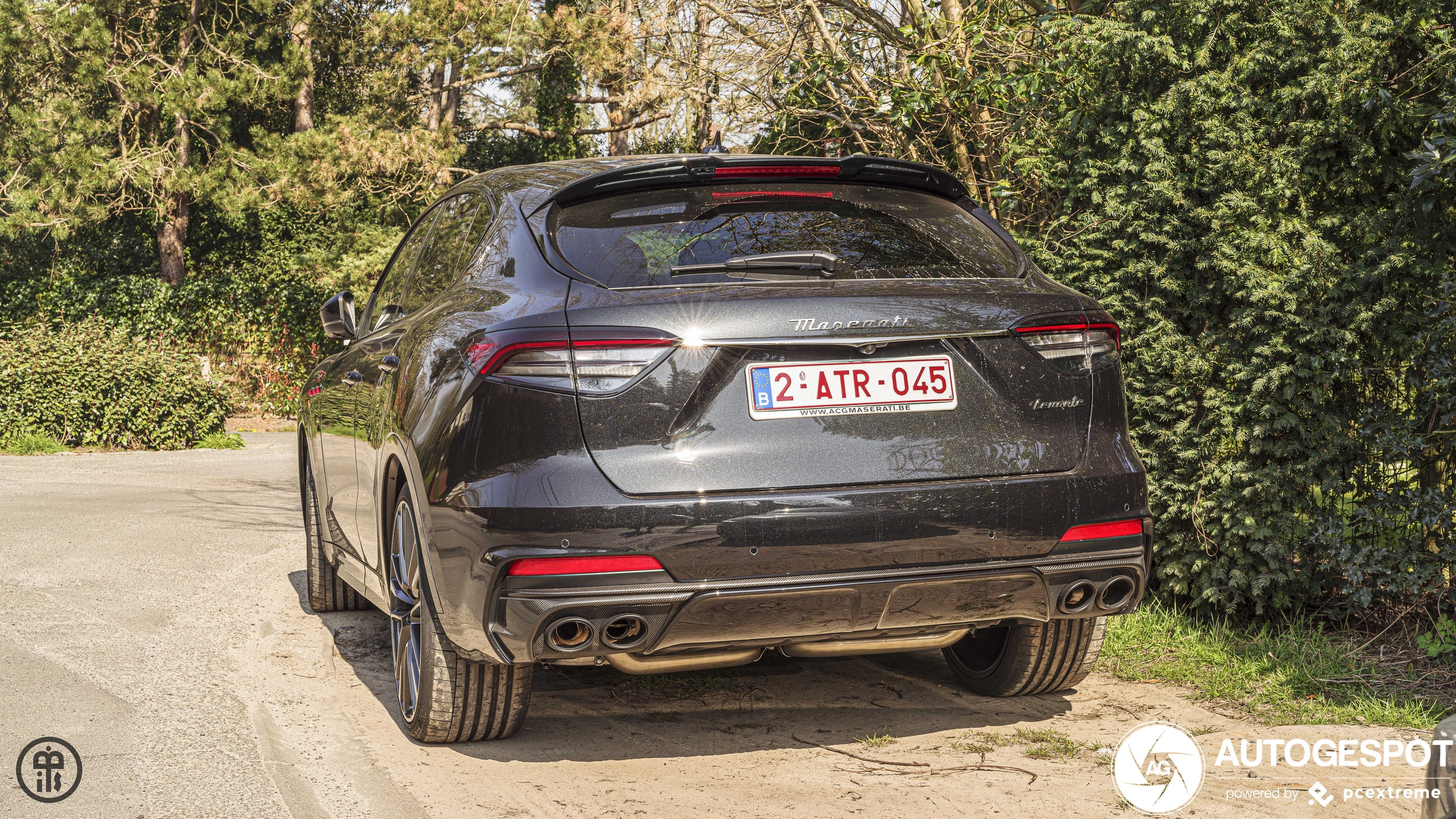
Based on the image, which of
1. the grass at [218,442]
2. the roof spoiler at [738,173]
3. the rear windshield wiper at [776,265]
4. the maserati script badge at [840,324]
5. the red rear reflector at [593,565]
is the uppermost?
the roof spoiler at [738,173]

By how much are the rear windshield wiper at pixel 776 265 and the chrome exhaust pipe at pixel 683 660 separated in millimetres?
1081

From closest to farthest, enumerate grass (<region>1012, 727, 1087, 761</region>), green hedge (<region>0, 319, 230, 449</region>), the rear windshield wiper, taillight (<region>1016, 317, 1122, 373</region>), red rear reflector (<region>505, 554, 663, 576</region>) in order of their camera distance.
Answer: red rear reflector (<region>505, 554, 663, 576</region>), the rear windshield wiper, taillight (<region>1016, 317, 1122, 373</region>), grass (<region>1012, 727, 1087, 761</region>), green hedge (<region>0, 319, 230, 449</region>)

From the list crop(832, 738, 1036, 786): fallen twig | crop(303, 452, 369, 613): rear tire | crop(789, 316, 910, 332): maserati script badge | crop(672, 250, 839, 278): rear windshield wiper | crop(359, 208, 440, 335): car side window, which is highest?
crop(672, 250, 839, 278): rear windshield wiper

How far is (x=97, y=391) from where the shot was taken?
14.7m

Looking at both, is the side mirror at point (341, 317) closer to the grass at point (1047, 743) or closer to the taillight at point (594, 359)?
the taillight at point (594, 359)

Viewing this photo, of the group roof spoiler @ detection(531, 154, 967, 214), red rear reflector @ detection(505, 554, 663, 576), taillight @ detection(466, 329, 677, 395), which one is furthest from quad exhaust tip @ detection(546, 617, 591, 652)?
roof spoiler @ detection(531, 154, 967, 214)

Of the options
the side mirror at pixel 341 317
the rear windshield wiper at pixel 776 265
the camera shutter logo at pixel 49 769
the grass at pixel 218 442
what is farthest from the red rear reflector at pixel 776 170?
the grass at pixel 218 442

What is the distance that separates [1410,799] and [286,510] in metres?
8.74

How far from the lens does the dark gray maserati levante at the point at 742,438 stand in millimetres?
3297

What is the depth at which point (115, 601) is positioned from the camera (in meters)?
6.32

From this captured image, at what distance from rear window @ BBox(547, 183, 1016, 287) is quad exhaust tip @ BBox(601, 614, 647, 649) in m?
0.92

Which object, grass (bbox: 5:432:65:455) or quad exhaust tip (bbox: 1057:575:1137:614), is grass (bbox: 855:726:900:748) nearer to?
quad exhaust tip (bbox: 1057:575:1137:614)

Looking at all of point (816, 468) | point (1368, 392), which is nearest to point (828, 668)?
point (816, 468)

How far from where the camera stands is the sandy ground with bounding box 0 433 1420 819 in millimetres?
3559
